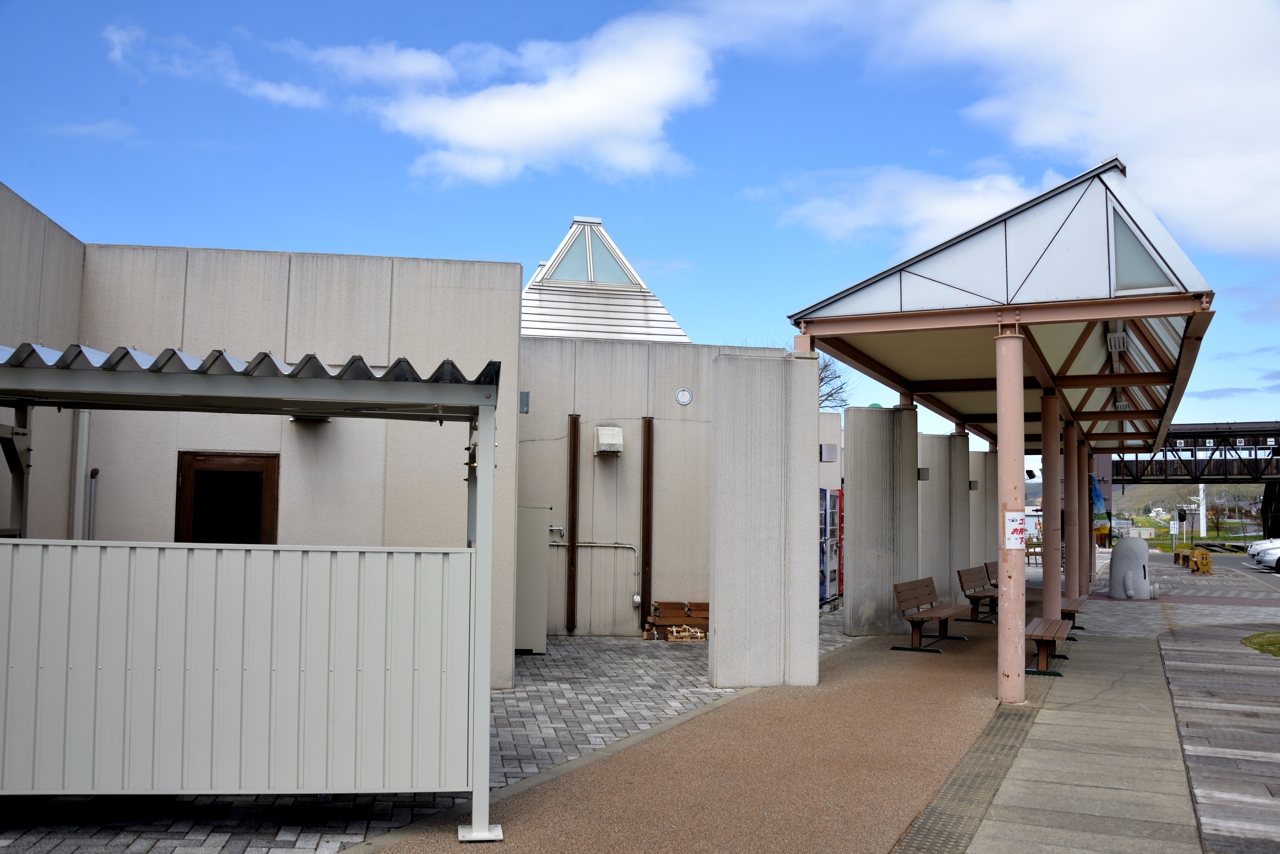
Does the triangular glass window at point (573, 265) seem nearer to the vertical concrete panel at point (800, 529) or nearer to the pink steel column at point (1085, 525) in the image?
the vertical concrete panel at point (800, 529)

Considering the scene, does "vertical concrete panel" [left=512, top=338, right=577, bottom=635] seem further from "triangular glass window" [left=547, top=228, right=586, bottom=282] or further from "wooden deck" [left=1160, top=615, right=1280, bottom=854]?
"wooden deck" [left=1160, top=615, right=1280, bottom=854]

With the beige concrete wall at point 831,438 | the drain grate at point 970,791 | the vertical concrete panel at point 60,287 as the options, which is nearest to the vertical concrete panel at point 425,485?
the vertical concrete panel at point 60,287

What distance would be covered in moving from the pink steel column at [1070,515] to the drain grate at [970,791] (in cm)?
978

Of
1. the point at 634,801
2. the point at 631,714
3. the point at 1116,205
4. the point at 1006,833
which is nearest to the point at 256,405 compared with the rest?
the point at 634,801

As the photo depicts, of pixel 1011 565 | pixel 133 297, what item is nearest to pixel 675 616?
pixel 1011 565

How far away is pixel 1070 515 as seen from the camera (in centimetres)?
1856

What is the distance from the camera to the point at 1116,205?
31.2ft

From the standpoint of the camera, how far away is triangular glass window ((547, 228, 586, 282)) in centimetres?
1659

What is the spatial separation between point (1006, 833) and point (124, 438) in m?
7.93

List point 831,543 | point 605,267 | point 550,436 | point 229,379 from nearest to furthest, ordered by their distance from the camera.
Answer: point 229,379 → point 550,436 → point 605,267 → point 831,543

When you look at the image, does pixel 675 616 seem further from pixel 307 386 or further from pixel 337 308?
pixel 307 386

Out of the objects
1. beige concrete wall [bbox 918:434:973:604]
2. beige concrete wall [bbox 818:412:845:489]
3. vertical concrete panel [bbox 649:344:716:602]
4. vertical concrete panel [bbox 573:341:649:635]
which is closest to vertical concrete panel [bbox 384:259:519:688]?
vertical concrete panel [bbox 573:341:649:635]

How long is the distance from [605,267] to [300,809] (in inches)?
469

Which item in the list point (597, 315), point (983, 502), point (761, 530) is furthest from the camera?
point (983, 502)
